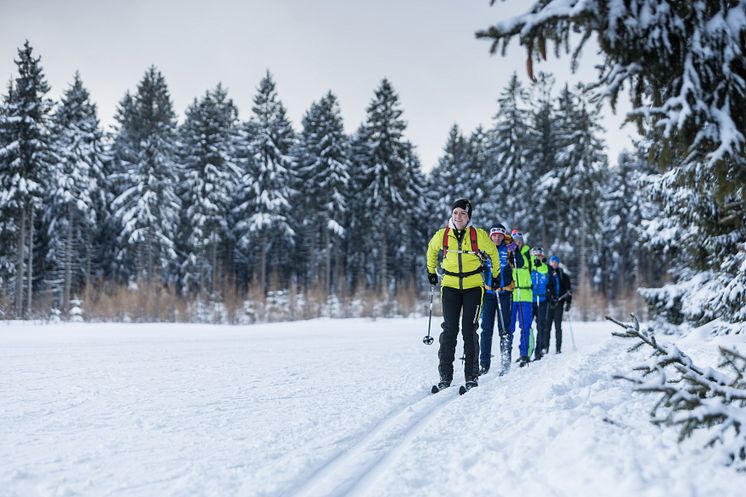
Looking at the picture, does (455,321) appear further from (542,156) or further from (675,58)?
(542,156)

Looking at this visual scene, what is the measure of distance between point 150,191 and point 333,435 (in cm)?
3218

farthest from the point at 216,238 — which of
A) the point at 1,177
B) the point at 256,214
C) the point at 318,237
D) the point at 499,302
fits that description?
the point at 499,302

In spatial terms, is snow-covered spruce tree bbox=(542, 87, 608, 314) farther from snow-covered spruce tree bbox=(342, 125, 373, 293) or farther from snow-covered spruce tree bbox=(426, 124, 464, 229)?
snow-covered spruce tree bbox=(342, 125, 373, 293)

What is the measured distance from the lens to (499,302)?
8016 mm

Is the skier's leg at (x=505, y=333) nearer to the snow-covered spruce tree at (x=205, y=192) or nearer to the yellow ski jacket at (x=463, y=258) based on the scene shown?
the yellow ski jacket at (x=463, y=258)

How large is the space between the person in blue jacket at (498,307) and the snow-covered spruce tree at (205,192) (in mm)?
27942

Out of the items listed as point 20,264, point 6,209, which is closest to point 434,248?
point 20,264

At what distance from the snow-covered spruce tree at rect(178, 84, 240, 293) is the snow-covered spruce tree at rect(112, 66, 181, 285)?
1.10m

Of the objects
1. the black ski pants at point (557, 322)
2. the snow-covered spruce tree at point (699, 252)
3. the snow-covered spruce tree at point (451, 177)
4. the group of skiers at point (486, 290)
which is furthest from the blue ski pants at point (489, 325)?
the snow-covered spruce tree at point (451, 177)

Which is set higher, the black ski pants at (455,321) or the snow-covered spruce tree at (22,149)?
the snow-covered spruce tree at (22,149)

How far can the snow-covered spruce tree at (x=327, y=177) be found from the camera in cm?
3544

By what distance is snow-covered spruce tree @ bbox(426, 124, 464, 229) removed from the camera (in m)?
41.8

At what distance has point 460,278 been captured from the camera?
6.23 metres

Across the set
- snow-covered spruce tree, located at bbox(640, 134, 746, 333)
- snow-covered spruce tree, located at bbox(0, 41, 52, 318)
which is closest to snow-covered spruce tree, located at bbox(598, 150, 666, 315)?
snow-covered spruce tree, located at bbox(640, 134, 746, 333)
